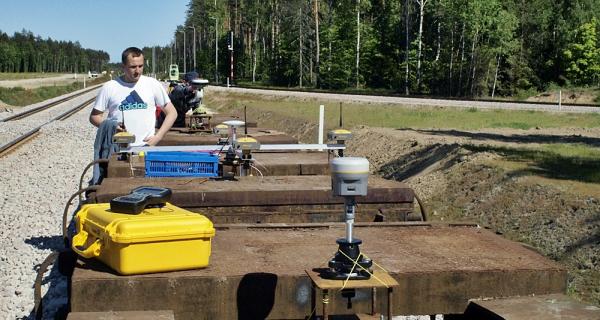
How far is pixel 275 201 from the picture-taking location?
6402 mm

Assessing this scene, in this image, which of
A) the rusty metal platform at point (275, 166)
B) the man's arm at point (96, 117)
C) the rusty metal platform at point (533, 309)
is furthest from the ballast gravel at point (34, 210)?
the rusty metal platform at point (533, 309)

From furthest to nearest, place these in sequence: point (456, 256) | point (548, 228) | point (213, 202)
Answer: point (548, 228) < point (213, 202) < point (456, 256)

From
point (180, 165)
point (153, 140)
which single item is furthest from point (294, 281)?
point (153, 140)

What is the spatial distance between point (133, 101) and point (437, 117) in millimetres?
21634

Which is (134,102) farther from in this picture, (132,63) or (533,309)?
(533,309)

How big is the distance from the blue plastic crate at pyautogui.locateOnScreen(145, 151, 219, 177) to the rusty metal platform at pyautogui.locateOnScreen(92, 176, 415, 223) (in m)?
0.67

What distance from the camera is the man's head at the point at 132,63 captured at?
24.3ft

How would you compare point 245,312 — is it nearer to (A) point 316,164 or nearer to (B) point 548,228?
(A) point 316,164

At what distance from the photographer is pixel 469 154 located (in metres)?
15.4

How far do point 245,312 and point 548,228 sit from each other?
6866 mm

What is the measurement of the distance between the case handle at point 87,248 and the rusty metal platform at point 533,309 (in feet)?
7.04

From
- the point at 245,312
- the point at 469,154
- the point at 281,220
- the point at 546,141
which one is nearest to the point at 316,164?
the point at 281,220

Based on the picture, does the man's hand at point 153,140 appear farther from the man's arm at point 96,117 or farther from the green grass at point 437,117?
the green grass at point 437,117

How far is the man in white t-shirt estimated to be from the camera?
764 cm
